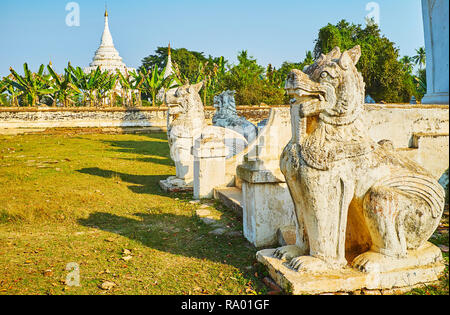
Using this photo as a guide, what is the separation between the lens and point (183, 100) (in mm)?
8008

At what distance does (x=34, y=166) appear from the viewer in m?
10.6

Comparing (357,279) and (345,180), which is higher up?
(345,180)

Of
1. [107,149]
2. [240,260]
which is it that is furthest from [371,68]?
[240,260]

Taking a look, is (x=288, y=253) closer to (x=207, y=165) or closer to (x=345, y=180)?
(x=345, y=180)

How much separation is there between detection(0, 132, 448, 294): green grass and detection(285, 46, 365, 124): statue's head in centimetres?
157

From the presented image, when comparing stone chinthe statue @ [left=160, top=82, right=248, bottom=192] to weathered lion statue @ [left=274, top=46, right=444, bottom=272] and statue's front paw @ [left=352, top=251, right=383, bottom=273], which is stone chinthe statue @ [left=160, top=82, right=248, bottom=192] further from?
statue's front paw @ [left=352, top=251, right=383, bottom=273]

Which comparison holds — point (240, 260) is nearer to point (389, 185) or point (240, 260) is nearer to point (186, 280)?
point (186, 280)

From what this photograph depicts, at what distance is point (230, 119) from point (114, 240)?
21.6 feet

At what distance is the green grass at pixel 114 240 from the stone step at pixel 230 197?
0.42 ft

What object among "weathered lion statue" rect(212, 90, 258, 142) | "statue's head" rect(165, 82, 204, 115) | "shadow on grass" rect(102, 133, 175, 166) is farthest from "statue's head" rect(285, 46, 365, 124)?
"shadow on grass" rect(102, 133, 175, 166)

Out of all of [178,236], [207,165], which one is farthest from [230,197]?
[178,236]

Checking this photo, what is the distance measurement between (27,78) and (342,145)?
822 inches

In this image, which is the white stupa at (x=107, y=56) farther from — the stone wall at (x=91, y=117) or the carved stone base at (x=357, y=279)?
the carved stone base at (x=357, y=279)
